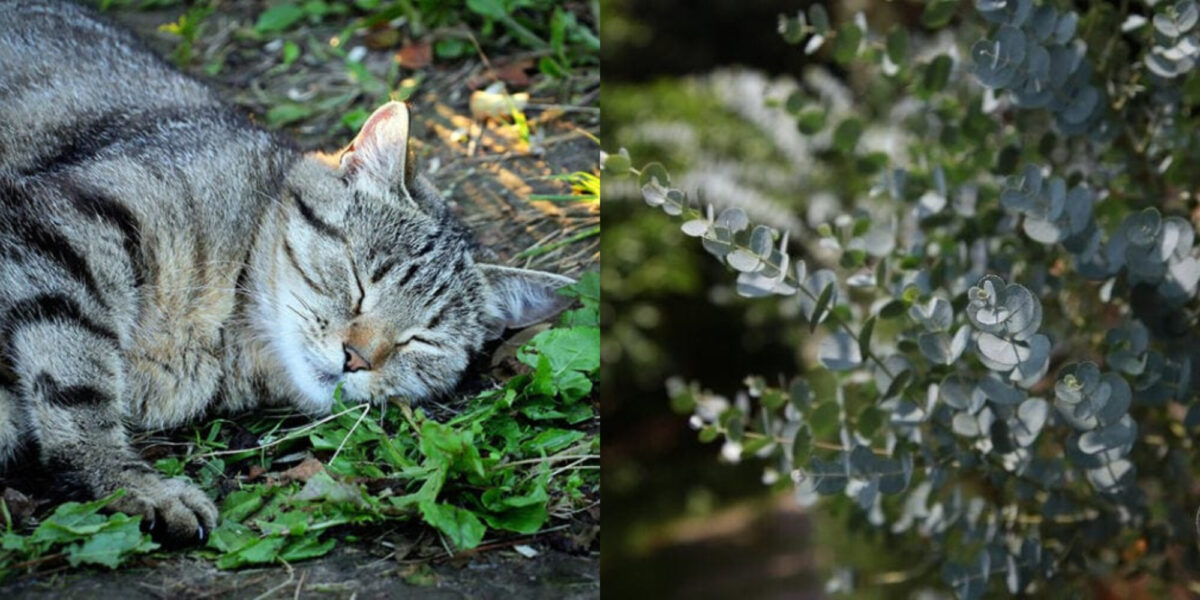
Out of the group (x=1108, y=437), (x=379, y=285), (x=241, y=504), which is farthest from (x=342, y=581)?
(x=1108, y=437)

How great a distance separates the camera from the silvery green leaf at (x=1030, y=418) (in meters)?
1.22

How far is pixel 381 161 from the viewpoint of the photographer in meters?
1.75

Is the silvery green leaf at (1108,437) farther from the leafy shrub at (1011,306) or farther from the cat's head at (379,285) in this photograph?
the cat's head at (379,285)

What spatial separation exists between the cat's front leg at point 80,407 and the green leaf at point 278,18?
30.2 inches

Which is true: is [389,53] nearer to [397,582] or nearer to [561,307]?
[561,307]

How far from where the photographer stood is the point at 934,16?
1471mm

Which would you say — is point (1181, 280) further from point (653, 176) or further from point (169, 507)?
point (169, 507)

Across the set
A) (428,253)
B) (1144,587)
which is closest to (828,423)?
(428,253)

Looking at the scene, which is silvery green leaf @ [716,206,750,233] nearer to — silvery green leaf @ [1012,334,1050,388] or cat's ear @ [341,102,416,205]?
silvery green leaf @ [1012,334,1050,388]

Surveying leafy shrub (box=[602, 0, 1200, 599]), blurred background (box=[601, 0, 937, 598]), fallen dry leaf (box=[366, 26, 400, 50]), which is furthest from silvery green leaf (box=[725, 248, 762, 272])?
A: blurred background (box=[601, 0, 937, 598])

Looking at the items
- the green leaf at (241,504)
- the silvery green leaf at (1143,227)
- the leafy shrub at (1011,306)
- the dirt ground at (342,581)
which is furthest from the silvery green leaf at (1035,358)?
the green leaf at (241,504)

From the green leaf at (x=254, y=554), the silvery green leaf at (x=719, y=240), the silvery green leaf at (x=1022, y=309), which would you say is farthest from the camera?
the green leaf at (x=254, y=554)

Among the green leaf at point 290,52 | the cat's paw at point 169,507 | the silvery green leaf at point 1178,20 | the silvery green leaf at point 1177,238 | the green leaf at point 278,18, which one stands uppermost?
the green leaf at point 278,18

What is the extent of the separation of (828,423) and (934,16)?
511 millimetres
